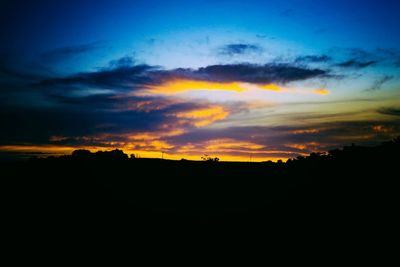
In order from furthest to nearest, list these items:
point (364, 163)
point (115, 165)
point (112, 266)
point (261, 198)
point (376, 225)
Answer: point (115, 165), point (261, 198), point (364, 163), point (376, 225), point (112, 266)

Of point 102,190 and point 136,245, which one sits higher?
point 102,190

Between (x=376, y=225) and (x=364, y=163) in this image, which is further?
(x=364, y=163)

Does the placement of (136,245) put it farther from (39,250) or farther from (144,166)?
(144,166)

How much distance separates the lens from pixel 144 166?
2455 cm

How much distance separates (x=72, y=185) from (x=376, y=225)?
59.3ft

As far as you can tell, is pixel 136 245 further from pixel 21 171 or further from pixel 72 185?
pixel 21 171

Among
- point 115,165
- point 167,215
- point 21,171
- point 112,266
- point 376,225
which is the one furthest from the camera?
point 115,165

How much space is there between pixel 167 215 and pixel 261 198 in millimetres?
6695

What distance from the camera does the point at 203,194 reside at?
2098 centimetres

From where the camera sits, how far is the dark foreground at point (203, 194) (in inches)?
600

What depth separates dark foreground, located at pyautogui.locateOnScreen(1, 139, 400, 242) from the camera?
600 inches

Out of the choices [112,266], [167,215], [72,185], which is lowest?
[112,266]

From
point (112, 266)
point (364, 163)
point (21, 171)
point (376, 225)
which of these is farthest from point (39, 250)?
point (364, 163)

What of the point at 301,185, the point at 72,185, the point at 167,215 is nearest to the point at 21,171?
the point at 72,185
